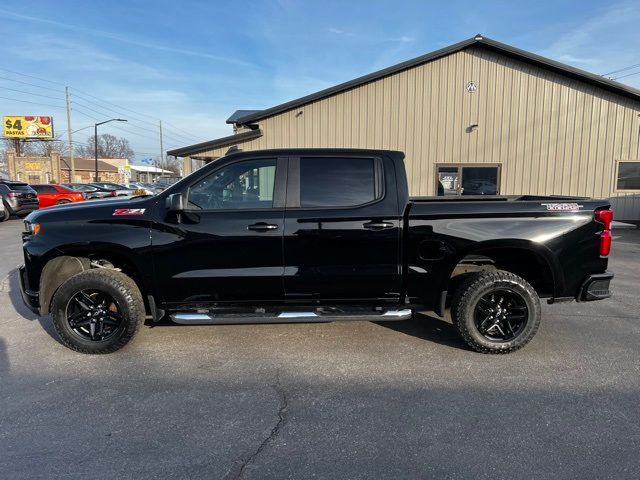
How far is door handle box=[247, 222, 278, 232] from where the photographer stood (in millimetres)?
3945

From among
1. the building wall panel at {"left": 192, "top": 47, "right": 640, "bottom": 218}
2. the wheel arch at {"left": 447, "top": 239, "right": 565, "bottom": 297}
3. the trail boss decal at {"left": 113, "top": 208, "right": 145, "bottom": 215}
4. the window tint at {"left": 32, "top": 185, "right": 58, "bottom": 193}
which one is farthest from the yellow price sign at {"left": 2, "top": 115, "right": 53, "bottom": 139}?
the wheel arch at {"left": 447, "top": 239, "right": 565, "bottom": 297}

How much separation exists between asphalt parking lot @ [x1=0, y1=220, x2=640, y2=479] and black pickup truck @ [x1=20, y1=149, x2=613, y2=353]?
1.33ft

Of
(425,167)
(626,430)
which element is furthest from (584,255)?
(425,167)

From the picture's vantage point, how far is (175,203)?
3.85 meters

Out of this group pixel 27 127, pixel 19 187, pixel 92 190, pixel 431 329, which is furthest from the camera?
pixel 27 127

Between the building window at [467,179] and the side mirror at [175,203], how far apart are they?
11.6 meters

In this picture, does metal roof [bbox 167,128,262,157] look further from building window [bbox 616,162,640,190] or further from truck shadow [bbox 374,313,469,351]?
building window [bbox 616,162,640,190]

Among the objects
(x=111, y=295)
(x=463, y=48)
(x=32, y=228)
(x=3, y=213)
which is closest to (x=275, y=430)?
(x=111, y=295)

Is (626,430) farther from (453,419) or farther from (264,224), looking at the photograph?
(264,224)

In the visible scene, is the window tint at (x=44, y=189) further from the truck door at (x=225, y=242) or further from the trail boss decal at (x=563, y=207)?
the trail boss decal at (x=563, y=207)

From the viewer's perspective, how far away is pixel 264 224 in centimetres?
396

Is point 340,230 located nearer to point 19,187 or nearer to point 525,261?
point 525,261

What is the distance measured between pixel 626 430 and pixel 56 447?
3.69 meters

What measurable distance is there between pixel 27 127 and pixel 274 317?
227 ft
